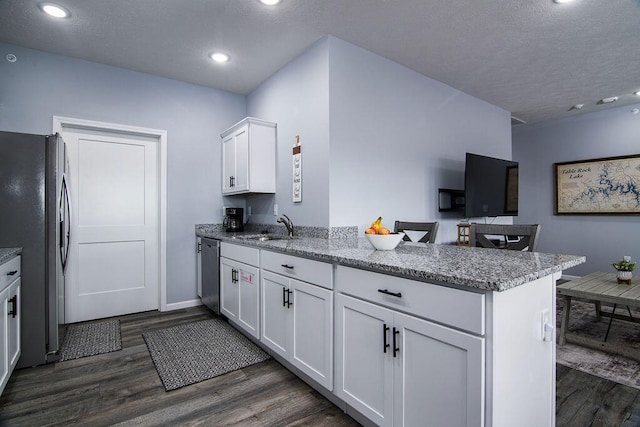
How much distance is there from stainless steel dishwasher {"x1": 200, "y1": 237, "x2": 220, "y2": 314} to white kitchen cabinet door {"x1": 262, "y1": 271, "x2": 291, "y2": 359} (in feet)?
3.26

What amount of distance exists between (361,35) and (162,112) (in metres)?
2.35

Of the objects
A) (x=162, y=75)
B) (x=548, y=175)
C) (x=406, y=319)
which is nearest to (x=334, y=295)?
(x=406, y=319)

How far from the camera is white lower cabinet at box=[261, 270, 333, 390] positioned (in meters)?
1.84

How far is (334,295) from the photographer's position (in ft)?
5.88

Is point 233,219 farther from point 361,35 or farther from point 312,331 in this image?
point 361,35

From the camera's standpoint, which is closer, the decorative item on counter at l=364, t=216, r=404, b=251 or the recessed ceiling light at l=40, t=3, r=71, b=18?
the decorative item on counter at l=364, t=216, r=404, b=251

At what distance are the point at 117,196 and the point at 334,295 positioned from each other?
2.94 m

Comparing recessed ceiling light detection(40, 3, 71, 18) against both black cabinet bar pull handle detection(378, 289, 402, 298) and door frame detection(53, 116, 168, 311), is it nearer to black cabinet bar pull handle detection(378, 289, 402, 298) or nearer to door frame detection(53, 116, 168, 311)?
door frame detection(53, 116, 168, 311)

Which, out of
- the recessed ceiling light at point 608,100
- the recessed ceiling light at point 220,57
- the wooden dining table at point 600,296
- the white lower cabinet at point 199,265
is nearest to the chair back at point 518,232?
the wooden dining table at point 600,296

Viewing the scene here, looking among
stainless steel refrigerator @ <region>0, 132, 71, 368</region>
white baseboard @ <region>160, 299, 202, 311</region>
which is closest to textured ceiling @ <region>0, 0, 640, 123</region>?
stainless steel refrigerator @ <region>0, 132, 71, 368</region>

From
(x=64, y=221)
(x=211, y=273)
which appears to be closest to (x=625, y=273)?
(x=211, y=273)

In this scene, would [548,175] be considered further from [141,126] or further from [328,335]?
[141,126]

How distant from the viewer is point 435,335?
1265mm

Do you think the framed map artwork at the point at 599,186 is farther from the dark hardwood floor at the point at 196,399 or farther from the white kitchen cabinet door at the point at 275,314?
the white kitchen cabinet door at the point at 275,314
